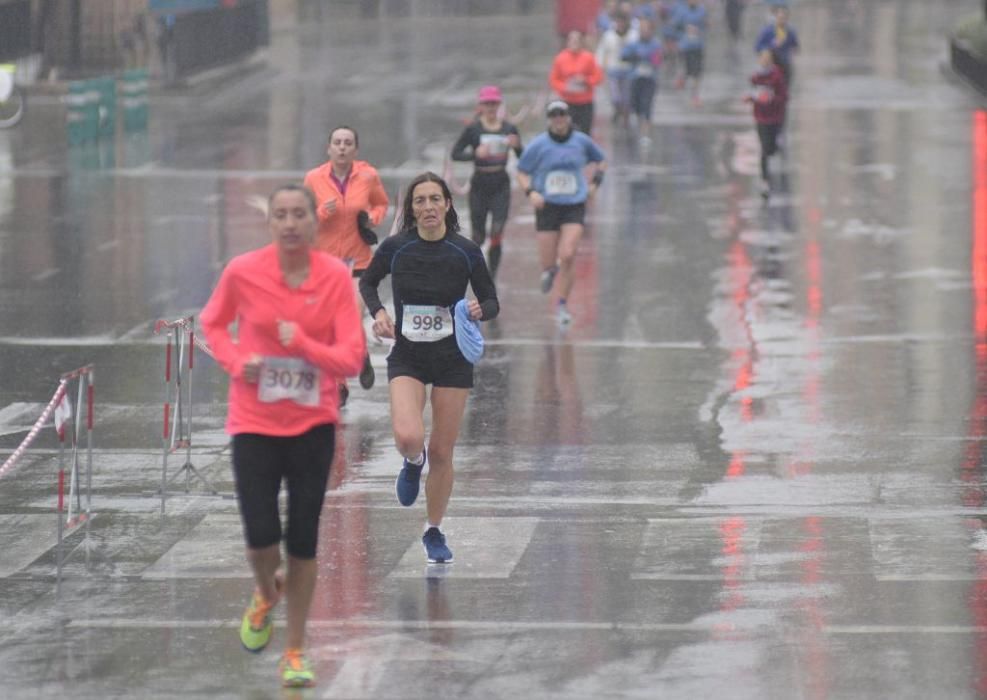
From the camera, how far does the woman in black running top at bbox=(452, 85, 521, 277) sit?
19.0 meters

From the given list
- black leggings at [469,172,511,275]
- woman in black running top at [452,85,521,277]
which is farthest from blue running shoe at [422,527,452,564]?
black leggings at [469,172,511,275]

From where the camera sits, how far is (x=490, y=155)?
1919 cm

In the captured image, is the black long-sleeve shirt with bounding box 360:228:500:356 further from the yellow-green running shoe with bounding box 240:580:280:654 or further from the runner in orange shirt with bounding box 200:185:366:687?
the yellow-green running shoe with bounding box 240:580:280:654

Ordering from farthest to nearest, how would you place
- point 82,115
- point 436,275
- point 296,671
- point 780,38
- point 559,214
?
point 780,38 → point 82,115 → point 559,214 → point 436,275 → point 296,671

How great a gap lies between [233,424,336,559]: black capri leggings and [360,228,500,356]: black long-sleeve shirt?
2150 millimetres

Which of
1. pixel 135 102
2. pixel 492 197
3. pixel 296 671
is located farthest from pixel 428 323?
pixel 135 102

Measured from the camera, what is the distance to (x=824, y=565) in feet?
33.9

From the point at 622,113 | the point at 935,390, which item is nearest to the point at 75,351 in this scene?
the point at 935,390

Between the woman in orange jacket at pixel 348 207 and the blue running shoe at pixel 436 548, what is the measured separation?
4129 mm

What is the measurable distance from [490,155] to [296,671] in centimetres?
1129

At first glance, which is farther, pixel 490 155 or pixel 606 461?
pixel 490 155

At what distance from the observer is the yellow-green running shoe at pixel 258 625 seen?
27.8 feet

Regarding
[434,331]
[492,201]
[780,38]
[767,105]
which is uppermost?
[434,331]

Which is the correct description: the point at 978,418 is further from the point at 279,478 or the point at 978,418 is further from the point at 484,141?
the point at 279,478
